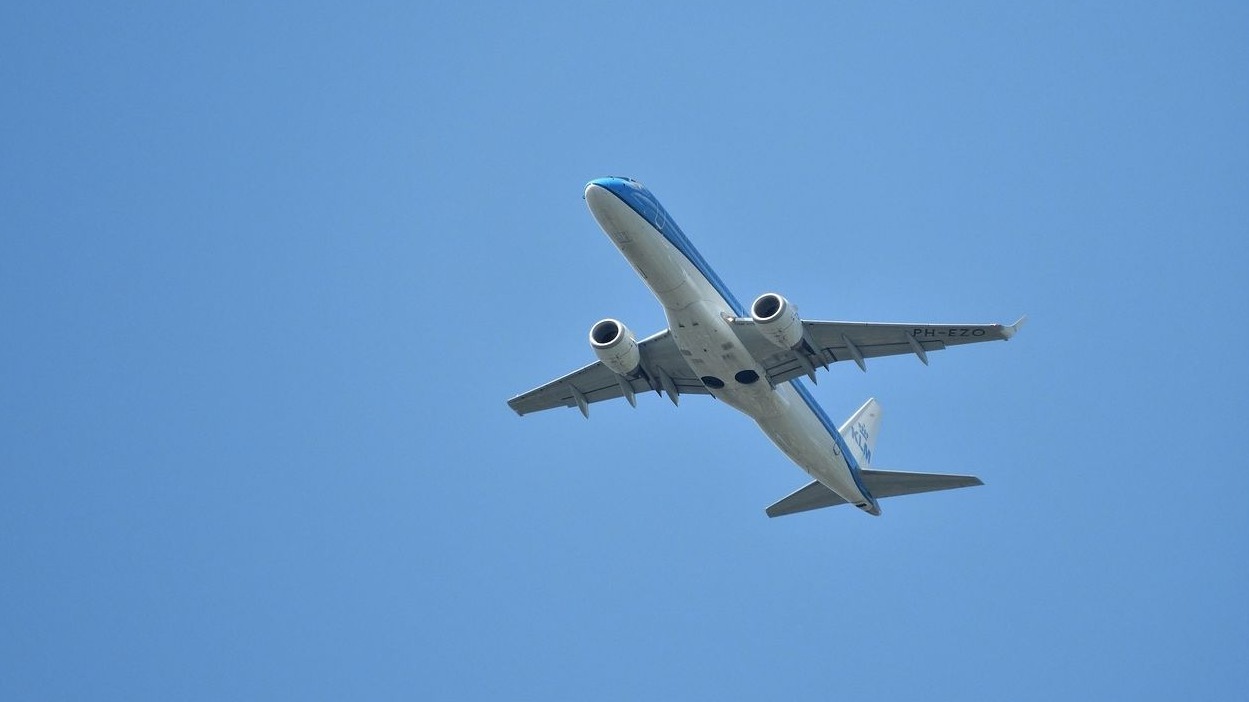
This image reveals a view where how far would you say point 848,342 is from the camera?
39.9 m

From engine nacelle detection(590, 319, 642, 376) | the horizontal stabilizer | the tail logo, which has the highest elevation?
engine nacelle detection(590, 319, 642, 376)

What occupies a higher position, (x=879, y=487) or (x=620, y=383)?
(x=620, y=383)

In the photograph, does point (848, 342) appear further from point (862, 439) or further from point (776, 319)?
point (862, 439)

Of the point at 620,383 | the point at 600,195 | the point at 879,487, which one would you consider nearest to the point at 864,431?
the point at 879,487

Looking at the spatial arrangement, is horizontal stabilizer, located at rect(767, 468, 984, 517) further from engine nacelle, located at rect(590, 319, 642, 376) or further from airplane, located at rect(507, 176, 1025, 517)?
engine nacelle, located at rect(590, 319, 642, 376)

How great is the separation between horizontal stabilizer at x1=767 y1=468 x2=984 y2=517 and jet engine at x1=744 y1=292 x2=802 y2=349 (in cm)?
845

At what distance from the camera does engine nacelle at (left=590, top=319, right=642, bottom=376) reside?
130 ft

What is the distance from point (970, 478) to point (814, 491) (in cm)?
599

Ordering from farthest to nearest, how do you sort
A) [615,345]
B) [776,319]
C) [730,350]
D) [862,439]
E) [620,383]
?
[862,439]
[620,383]
[615,345]
[730,350]
[776,319]

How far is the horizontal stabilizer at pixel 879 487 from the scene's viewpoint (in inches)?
1702

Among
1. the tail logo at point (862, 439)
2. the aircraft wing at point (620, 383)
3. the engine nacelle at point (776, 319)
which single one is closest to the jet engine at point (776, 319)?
the engine nacelle at point (776, 319)

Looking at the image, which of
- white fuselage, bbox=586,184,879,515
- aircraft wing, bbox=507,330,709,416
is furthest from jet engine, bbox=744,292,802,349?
aircraft wing, bbox=507,330,709,416

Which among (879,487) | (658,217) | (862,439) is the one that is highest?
(658,217)

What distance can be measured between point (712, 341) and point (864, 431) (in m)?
13.7
